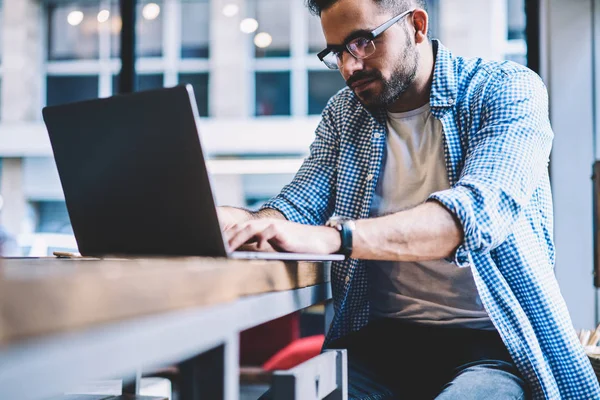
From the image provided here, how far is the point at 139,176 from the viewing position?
861 mm

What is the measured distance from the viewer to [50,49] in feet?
24.2

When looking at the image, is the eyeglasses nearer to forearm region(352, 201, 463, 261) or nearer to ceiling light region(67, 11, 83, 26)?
forearm region(352, 201, 463, 261)

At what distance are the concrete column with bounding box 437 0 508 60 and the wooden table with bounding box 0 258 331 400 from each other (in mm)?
3848

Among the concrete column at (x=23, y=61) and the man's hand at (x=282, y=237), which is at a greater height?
the concrete column at (x=23, y=61)

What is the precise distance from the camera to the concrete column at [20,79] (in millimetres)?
6918

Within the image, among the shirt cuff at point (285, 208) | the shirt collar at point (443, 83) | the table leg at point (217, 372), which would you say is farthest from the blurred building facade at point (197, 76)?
the table leg at point (217, 372)

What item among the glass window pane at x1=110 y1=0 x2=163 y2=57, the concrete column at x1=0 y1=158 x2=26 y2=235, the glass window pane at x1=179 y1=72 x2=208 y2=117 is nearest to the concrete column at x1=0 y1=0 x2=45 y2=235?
the concrete column at x1=0 y1=158 x2=26 y2=235

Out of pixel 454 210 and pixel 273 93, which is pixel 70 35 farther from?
pixel 454 210

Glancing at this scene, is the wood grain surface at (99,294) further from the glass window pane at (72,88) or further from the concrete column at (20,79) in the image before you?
the concrete column at (20,79)

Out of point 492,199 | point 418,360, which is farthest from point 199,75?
point 492,199

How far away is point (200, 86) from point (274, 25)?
1.12m

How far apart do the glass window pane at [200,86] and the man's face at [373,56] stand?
239 inches

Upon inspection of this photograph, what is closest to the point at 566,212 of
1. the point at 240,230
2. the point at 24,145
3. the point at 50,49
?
the point at 240,230

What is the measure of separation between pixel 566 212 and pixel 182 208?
1859 millimetres
